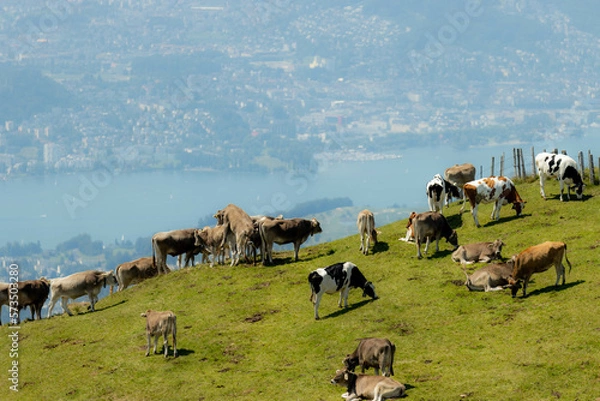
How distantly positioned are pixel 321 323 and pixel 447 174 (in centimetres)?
2181

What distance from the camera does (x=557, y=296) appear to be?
80.3 feet

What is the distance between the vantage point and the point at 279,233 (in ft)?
117

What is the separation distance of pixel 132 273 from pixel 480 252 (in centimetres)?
1821

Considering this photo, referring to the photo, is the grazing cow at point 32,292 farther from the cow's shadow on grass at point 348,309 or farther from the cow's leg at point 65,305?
the cow's shadow on grass at point 348,309

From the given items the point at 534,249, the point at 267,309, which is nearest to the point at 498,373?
the point at 534,249

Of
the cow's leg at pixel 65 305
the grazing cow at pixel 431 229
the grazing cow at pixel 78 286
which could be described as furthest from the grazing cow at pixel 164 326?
the grazing cow at pixel 431 229

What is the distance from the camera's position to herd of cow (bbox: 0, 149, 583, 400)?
67.2 ft

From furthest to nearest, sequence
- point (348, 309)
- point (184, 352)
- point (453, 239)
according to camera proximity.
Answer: point (453, 239) < point (348, 309) < point (184, 352)

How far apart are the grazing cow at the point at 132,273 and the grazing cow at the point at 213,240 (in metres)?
2.96

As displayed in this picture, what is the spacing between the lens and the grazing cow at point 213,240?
37.9m

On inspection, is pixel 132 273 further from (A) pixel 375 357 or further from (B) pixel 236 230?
(A) pixel 375 357

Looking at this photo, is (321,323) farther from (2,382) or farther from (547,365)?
(2,382)

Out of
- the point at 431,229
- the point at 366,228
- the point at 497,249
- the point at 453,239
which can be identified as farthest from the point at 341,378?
the point at 366,228

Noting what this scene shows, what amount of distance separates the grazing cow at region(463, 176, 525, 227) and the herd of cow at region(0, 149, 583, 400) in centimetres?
5
